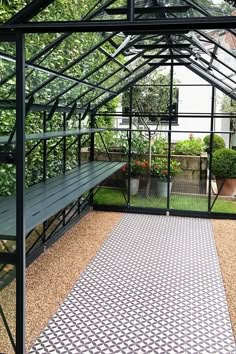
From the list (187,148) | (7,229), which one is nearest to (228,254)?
(187,148)

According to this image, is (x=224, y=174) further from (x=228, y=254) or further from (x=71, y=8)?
(x=71, y=8)

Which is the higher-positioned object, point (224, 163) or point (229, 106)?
point (229, 106)

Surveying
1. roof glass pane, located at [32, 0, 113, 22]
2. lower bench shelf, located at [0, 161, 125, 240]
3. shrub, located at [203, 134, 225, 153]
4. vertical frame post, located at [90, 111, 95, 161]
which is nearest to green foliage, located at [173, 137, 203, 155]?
shrub, located at [203, 134, 225, 153]

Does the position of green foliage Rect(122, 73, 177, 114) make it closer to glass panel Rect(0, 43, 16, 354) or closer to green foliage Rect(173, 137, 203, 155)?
green foliage Rect(173, 137, 203, 155)

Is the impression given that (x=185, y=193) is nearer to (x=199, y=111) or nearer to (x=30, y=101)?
(x=199, y=111)

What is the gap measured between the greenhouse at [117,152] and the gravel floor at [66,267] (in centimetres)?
3

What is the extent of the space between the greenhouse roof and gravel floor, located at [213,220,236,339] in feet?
6.76

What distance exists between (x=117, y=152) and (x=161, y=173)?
88 centimetres

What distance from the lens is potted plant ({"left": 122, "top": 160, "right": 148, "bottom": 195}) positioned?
7344 mm

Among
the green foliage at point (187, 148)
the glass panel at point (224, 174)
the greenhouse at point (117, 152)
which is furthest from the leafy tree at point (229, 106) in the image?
the green foliage at point (187, 148)

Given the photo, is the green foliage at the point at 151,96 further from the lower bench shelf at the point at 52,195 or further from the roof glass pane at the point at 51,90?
the roof glass pane at the point at 51,90

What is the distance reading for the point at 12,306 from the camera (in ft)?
8.82

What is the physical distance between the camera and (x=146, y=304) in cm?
382

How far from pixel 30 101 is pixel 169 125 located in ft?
11.3
